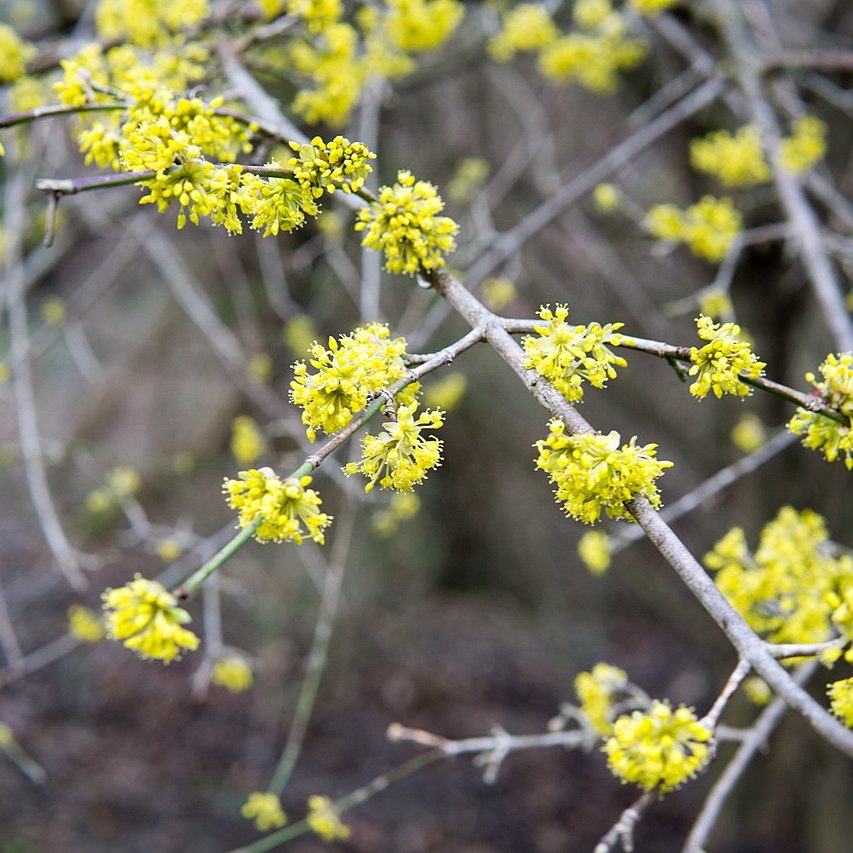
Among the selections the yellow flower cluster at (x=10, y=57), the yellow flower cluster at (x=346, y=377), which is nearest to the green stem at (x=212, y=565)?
the yellow flower cluster at (x=346, y=377)

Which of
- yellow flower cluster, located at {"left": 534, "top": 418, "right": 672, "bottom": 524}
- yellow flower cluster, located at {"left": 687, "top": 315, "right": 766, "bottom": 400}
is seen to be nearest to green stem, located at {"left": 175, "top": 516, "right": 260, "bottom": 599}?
yellow flower cluster, located at {"left": 534, "top": 418, "right": 672, "bottom": 524}

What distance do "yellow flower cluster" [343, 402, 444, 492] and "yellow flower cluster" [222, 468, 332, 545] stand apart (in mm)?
103

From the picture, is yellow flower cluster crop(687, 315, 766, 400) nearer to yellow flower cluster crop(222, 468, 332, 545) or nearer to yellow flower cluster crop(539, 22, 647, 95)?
yellow flower cluster crop(222, 468, 332, 545)

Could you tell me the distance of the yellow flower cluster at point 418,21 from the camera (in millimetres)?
2852

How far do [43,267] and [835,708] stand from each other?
12.3 ft

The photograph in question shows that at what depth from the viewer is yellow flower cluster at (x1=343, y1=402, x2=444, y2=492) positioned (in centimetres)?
128

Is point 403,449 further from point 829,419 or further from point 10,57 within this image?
point 10,57

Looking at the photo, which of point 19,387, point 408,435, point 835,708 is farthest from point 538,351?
point 19,387

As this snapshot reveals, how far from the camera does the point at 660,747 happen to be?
3.90ft

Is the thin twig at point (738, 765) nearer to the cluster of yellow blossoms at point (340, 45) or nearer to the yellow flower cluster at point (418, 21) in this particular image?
the cluster of yellow blossoms at point (340, 45)

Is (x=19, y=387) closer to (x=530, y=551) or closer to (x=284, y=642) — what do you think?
(x=284, y=642)

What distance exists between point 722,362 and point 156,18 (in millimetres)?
2005

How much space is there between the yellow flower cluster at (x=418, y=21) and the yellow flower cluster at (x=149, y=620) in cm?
237

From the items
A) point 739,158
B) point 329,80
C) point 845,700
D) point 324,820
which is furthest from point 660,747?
point 739,158
